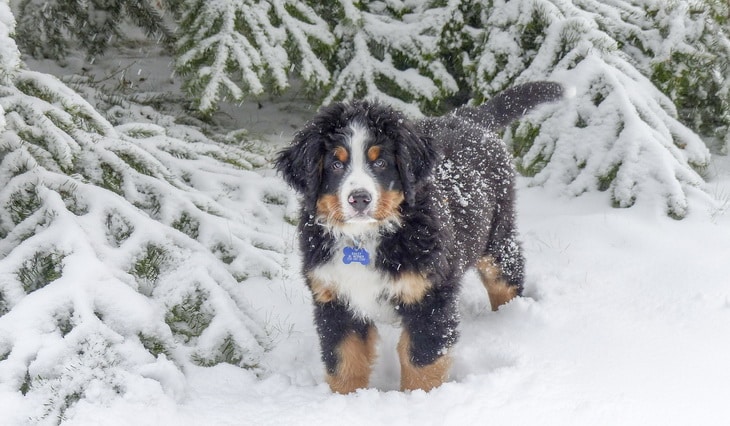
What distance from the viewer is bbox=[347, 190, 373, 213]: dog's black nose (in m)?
2.76

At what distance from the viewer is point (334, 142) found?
115 inches

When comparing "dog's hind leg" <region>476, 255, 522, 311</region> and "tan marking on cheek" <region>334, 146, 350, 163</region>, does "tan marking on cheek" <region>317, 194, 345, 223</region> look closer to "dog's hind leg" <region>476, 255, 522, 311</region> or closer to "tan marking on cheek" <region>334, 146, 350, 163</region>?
"tan marking on cheek" <region>334, 146, 350, 163</region>

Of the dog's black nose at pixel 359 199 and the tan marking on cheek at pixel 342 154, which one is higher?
the tan marking on cheek at pixel 342 154

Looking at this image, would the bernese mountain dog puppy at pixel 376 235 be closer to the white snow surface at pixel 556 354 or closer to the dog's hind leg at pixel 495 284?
the white snow surface at pixel 556 354

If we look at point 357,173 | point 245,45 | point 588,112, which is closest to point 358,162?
point 357,173

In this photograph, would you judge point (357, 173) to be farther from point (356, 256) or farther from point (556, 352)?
point (556, 352)

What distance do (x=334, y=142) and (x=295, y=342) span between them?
1.42 meters

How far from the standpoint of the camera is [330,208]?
2975mm

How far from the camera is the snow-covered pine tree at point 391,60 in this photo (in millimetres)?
5461

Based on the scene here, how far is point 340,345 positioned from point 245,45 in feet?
8.73

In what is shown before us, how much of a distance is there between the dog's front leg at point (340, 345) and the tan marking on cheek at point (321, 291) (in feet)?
0.10

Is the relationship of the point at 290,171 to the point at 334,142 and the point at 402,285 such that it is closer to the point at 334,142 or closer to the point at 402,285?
the point at 334,142

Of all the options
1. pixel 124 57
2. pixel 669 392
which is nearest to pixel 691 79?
pixel 669 392

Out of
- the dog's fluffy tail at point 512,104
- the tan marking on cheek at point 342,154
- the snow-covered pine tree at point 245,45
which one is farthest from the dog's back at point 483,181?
the snow-covered pine tree at point 245,45
